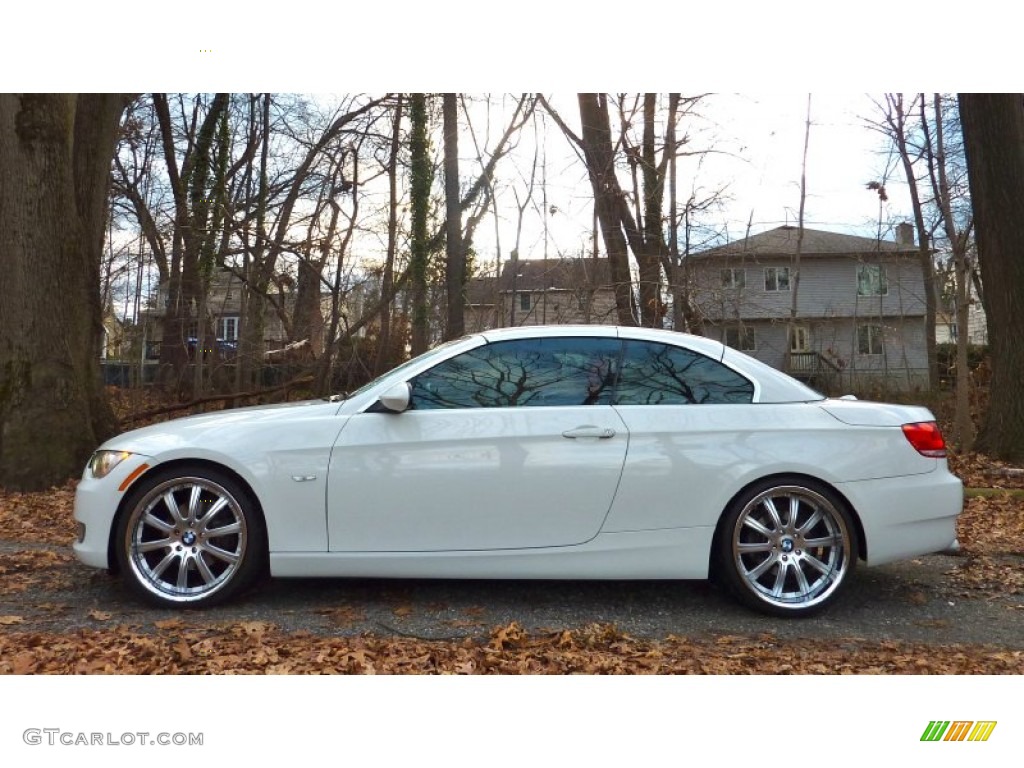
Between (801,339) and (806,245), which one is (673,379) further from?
(801,339)

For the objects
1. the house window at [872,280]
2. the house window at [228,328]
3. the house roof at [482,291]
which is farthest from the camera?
the house window at [872,280]

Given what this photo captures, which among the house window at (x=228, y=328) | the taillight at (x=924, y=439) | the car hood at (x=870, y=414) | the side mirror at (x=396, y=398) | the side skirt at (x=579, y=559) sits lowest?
the side skirt at (x=579, y=559)

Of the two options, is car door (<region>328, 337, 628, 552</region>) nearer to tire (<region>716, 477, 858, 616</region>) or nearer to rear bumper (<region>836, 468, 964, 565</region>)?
tire (<region>716, 477, 858, 616</region>)

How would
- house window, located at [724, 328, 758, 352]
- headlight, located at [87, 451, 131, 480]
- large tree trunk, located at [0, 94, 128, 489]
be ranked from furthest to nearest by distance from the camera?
house window, located at [724, 328, 758, 352] < large tree trunk, located at [0, 94, 128, 489] < headlight, located at [87, 451, 131, 480]

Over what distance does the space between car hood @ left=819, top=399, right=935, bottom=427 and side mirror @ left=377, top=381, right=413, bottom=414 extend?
7.20ft

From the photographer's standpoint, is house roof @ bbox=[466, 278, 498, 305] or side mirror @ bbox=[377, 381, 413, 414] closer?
side mirror @ bbox=[377, 381, 413, 414]

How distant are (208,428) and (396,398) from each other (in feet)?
3.33

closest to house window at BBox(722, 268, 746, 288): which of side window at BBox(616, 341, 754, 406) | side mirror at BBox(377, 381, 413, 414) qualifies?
side window at BBox(616, 341, 754, 406)

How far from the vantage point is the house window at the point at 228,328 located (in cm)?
1561

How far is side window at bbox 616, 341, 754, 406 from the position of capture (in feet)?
13.8

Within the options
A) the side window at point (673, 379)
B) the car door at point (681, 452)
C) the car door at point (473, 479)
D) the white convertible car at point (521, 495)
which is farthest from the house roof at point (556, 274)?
the car door at point (473, 479)

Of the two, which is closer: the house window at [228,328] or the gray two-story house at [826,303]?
the gray two-story house at [826,303]

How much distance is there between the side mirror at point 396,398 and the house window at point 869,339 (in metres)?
18.2
